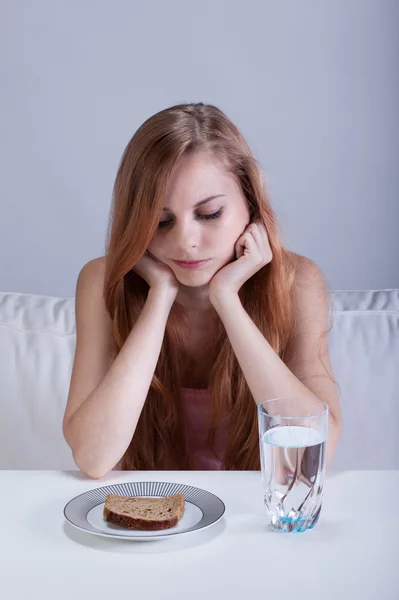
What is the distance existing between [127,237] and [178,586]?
0.87m

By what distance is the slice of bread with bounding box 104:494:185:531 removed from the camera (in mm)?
1108

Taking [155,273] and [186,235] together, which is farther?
[155,273]

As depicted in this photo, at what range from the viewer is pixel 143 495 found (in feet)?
4.03

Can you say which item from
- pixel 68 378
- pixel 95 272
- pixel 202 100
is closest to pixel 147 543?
pixel 95 272

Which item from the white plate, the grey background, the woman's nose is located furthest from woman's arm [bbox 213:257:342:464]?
the grey background

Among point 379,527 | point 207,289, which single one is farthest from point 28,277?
point 379,527

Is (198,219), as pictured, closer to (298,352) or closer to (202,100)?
(298,352)

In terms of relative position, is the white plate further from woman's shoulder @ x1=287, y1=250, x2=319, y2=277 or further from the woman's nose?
woman's shoulder @ x1=287, y1=250, x2=319, y2=277

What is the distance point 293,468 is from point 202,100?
2.29 meters

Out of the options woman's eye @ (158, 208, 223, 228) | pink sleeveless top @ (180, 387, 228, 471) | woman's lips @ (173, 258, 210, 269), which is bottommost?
pink sleeveless top @ (180, 387, 228, 471)

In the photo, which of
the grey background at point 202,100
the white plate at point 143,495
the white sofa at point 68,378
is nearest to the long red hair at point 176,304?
the white sofa at point 68,378

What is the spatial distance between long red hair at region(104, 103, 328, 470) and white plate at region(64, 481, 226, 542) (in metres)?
0.56

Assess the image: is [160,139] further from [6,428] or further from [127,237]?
[6,428]

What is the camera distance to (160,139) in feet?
5.55
